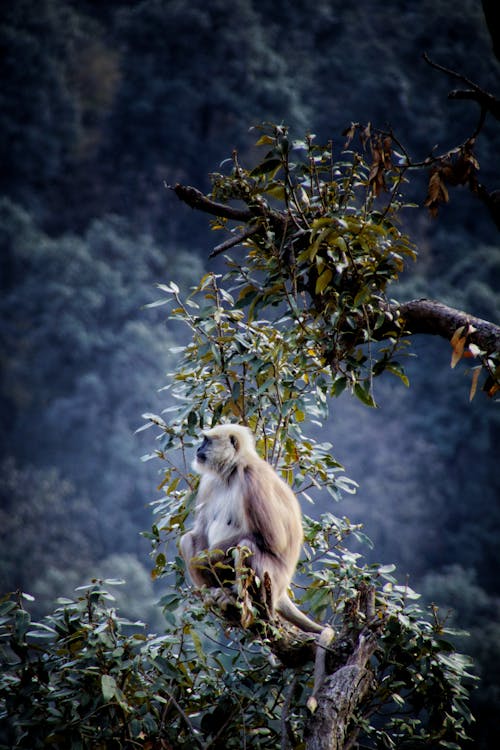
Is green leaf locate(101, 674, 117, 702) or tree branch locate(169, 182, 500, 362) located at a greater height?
tree branch locate(169, 182, 500, 362)

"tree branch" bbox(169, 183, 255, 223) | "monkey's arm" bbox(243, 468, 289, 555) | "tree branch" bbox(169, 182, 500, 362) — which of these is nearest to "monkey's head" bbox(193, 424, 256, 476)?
"monkey's arm" bbox(243, 468, 289, 555)

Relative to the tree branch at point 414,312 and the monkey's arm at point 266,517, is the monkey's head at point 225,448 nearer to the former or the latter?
the monkey's arm at point 266,517

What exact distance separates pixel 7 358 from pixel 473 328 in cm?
1557

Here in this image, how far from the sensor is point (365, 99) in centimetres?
1953

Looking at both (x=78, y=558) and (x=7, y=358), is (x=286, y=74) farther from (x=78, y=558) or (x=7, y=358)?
(x=78, y=558)

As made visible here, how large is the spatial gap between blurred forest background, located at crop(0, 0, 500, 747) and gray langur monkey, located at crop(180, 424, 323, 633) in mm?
9720

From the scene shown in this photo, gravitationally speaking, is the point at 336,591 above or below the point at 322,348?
below

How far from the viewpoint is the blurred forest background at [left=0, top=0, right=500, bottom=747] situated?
15102mm

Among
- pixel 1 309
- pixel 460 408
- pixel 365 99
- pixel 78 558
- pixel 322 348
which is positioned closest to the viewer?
pixel 322 348

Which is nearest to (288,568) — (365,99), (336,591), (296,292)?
(336,591)

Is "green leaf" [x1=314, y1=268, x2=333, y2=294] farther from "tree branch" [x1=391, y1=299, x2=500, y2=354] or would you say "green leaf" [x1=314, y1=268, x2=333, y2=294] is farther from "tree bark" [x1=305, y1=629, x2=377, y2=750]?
"tree bark" [x1=305, y1=629, x2=377, y2=750]

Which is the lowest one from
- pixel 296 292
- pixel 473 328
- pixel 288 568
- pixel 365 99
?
pixel 288 568

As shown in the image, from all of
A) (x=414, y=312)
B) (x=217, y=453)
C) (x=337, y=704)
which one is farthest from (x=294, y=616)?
(x=414, y=312)

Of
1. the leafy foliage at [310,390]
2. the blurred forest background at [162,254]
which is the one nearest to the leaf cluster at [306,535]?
the leafy foliage at [310,390]
